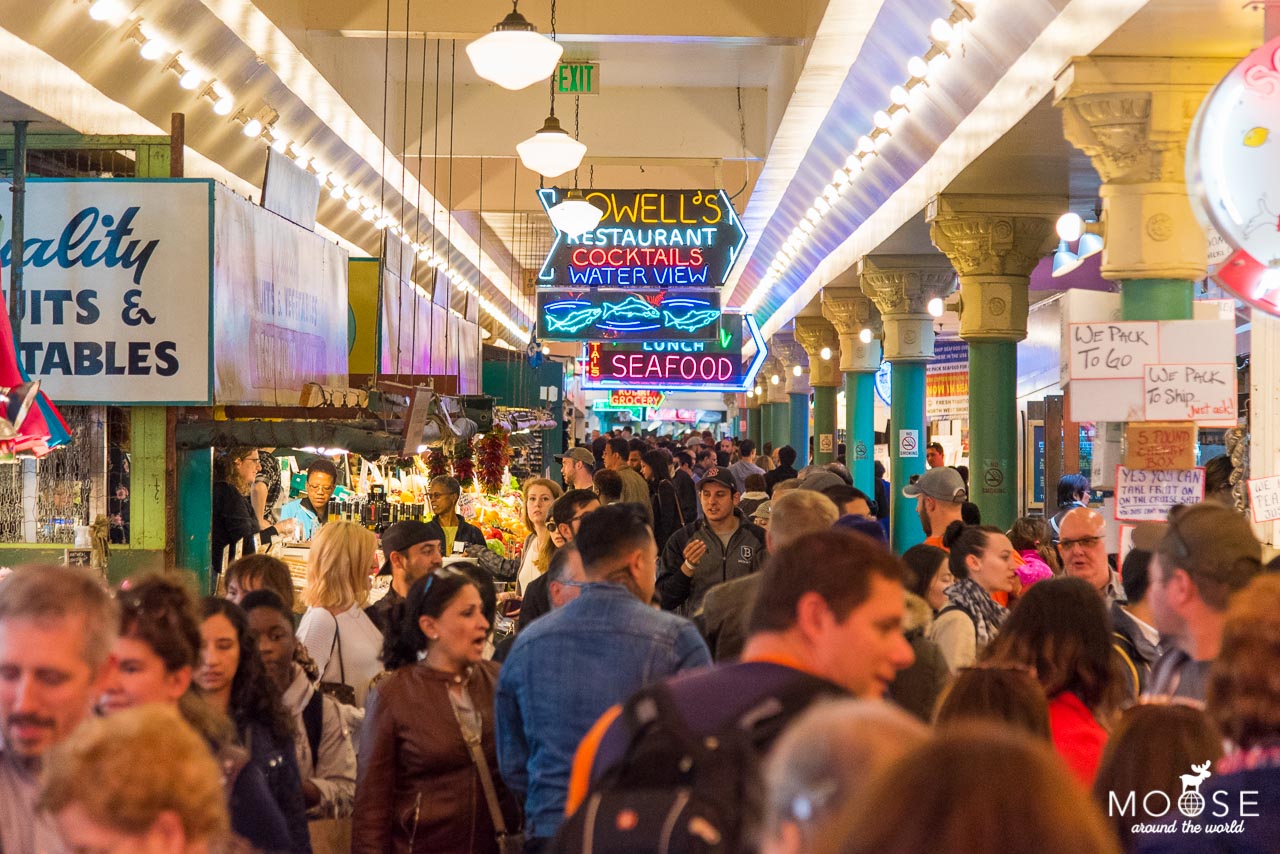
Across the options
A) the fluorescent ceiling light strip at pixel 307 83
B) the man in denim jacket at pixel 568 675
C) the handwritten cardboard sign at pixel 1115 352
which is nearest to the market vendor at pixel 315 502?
the fluorescent ceiling light strip at pixel 307 83

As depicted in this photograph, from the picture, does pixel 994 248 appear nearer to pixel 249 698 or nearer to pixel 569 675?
pixel 569 675

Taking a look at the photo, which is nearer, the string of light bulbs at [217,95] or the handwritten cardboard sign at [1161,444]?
the handwritten cardboard sign at [1161,444]

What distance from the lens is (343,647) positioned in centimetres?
570

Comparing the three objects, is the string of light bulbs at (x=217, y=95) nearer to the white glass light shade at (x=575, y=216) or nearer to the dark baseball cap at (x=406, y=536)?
the white glass light shade at (x=575, y=216)

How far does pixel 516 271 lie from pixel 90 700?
2917 cm

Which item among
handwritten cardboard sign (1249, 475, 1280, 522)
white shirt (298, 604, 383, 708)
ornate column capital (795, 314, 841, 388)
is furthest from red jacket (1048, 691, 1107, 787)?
ornate column capital (795, 314, 841, 388)

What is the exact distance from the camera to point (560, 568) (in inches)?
214

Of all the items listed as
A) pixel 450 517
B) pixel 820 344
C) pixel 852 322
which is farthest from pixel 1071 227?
pixel 820 344

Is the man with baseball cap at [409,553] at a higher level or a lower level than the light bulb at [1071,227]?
lower

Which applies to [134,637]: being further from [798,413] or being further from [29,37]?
[798,413]

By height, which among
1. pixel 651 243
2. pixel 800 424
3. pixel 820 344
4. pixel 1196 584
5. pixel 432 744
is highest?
pixel 651 243

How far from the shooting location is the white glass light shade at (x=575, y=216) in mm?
11617

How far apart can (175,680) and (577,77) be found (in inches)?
454

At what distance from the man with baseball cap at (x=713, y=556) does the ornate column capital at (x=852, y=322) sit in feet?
41.2
